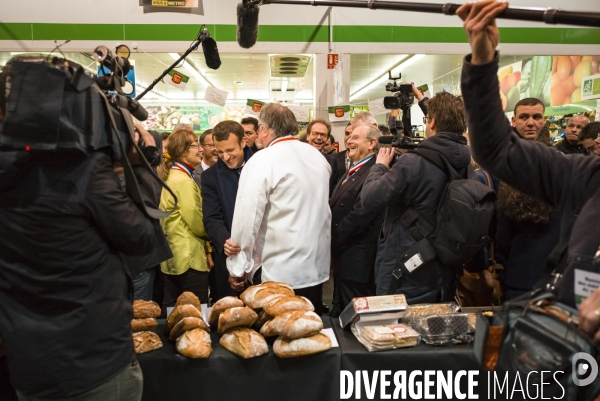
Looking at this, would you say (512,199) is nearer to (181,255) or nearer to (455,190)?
(455,190)

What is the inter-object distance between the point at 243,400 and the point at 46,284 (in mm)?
844

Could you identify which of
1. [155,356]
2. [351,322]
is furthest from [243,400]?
[351,322]

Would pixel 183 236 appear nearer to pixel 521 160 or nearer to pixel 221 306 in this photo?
pixel 221 306

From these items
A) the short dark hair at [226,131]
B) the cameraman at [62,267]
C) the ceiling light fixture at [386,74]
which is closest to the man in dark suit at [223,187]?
the short dark hair at [226,131]

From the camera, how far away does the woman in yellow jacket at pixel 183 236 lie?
9.69ft

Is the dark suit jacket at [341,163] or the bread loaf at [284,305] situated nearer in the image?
the bread loaf at [284,305]

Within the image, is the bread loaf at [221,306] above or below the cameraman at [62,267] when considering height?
Answer: below

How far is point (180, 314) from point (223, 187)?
127 centimetres

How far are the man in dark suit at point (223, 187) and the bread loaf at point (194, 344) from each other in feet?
3.82

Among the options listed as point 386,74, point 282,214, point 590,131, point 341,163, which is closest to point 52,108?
point 282,214

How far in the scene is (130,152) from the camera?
1379 mm

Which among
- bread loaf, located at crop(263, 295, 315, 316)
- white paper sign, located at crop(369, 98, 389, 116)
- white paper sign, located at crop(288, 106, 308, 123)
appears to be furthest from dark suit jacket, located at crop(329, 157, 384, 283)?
white paper sign, located at crop(288, 106, 308, 123)

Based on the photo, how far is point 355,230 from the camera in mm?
2678

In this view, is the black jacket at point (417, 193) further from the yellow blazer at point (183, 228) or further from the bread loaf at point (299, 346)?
the yellow blazer at point (183, 228)
